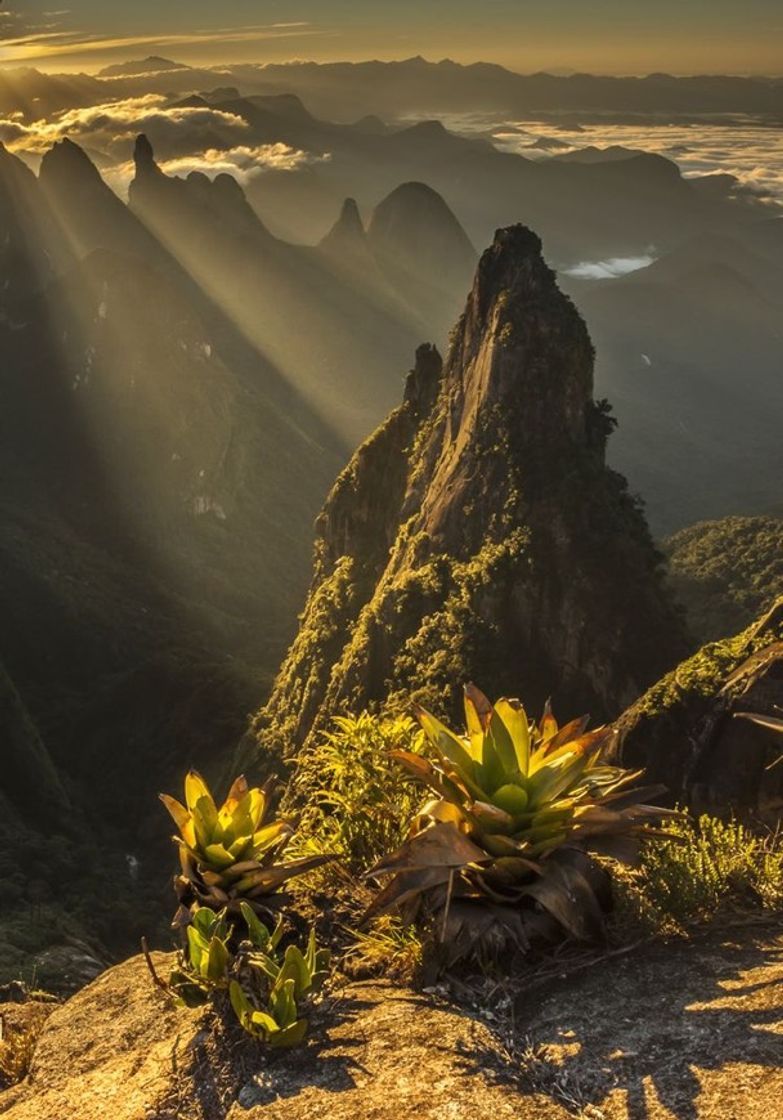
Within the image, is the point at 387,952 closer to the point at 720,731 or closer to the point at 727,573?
the point at 720,731

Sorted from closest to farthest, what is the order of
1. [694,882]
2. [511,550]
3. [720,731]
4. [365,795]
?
[694,882], [365,795], [720,731], [511,550]

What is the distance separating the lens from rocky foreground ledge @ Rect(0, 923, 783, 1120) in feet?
14.0

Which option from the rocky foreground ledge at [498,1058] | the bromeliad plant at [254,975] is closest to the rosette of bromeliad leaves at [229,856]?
the bromeliad plant at [254,975]

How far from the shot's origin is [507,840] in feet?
17.6

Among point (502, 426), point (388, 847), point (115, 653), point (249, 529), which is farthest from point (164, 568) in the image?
point (388, 847)

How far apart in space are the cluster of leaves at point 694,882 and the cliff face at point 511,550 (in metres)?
38.8

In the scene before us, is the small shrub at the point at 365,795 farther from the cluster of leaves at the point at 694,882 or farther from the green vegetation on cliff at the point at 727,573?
the green vegetation on cliff at the point at 727,573

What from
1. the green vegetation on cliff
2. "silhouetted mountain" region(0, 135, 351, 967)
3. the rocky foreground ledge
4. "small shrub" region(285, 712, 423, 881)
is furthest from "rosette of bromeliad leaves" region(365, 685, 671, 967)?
the green vegetation on cliff

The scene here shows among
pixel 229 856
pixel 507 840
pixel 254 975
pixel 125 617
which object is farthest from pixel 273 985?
pixel 125 617

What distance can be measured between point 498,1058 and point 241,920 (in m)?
1.87

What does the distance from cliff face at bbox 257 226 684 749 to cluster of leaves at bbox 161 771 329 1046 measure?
3884cm

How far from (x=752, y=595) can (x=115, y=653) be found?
8259 centimetres

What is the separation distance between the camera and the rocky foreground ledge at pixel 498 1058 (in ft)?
14.0

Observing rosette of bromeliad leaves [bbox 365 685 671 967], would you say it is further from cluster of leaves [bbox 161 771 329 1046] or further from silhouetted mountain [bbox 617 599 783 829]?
silhouetted mountain [bbox 617 599 783 829]
